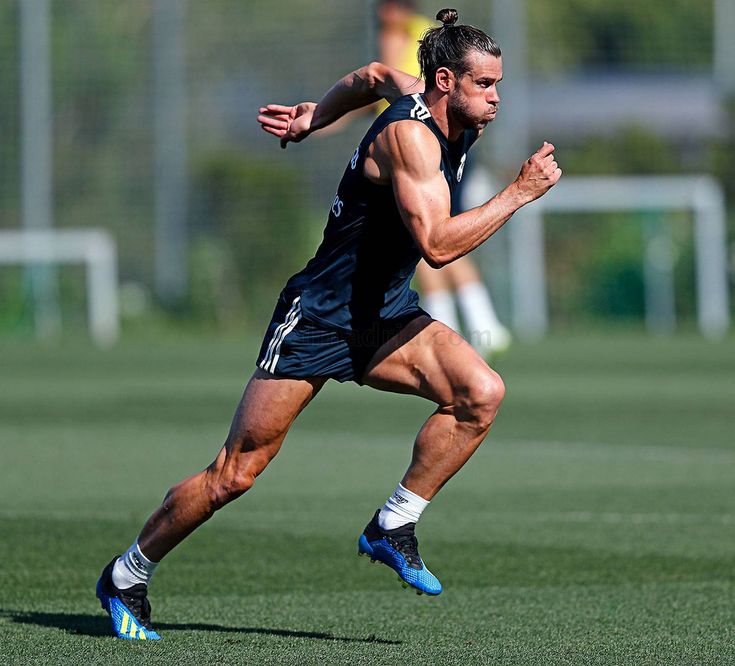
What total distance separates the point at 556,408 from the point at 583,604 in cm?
1009

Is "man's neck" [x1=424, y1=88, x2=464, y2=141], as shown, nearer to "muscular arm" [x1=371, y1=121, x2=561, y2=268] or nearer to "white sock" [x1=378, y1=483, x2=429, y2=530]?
"muscular arm" [x1=371, y1=121, x2=561, y2=268]

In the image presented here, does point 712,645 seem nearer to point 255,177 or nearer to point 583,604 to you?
point 583,604

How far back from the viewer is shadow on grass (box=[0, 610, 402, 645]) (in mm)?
6148

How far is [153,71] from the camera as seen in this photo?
121 feet

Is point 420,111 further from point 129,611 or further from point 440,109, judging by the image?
→ point 129,611

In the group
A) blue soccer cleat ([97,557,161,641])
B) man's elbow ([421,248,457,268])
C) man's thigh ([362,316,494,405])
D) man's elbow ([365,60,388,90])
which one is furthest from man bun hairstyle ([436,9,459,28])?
blue soccer cleat ([97,557,161,641])

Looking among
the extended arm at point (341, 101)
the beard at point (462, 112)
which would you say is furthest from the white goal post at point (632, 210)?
the beard at point (462, 112)

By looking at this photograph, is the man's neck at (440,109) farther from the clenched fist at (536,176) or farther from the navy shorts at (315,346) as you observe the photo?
the navy shorts at (315,346)

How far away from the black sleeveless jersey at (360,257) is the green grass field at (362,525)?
3.81 ft

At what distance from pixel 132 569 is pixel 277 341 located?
999mm

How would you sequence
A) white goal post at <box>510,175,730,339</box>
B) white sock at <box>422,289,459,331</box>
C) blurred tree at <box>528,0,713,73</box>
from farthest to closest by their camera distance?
1. blurred tree at <box>528,0,713,73</box>
2. white goal post at <box>510,175,730,339</box>
3. white sock at <box>422,289,459,331</box>

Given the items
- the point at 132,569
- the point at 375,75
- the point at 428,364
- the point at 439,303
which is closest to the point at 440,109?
the point at 375,75

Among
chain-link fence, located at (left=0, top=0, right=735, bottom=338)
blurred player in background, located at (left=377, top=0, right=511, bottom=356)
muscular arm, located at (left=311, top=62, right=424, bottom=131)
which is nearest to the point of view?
muscular arm, located at (left=311, top=62, right=424, bottom=131)

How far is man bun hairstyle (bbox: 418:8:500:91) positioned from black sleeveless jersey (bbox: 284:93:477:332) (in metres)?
0.19
